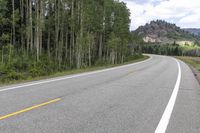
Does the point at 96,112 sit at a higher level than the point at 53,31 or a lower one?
lower

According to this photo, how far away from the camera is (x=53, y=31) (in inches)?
1606

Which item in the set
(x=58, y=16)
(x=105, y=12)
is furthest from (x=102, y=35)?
(x=58, y=16)

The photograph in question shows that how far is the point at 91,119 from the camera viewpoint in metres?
6.13

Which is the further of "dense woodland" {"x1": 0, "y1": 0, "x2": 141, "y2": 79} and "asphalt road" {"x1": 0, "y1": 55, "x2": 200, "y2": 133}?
"dense woodland" {"x1": 0, "y1": 0, "x2": 141, "y2": 79}

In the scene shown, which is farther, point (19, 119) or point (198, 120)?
point (198, 120)

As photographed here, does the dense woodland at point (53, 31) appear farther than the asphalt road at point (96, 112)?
Yes

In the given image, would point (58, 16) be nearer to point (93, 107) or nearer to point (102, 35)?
point (102, 35)

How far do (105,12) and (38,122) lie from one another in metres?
46.2

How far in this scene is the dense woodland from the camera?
2415 cm

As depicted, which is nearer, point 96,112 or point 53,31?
point 96,112

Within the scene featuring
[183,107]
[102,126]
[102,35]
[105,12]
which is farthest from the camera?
[102,35]

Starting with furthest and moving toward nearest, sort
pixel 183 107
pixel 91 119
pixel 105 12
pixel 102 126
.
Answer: pixel 105 12, pixel 183 107, pixel 91 119, pixel 102 126

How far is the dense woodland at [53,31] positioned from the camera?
2415 cm

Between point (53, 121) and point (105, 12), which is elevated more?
point (105, 12)
